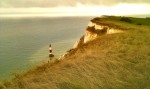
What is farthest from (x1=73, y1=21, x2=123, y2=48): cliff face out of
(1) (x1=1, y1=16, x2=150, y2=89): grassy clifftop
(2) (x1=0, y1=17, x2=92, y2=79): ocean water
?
(1) (x1=1, y1=16, x2=150, y2=89): grassy clifftop

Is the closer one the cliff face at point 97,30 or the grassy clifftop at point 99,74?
the grassy clifftop at point 99,74

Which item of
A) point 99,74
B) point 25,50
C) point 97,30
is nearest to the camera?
point 99,74

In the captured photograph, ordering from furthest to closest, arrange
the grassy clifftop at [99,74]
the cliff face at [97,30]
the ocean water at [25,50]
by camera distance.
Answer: the ocean water at [25,50]
the cliff face at [97,30]
the grassy clifftop at [99,74]

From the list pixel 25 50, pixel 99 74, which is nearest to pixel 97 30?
pixel 99 74

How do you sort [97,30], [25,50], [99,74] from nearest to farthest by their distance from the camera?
1. [99,74]
2. [97,30]
3. [25,50]

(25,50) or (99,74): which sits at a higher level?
(99,74)

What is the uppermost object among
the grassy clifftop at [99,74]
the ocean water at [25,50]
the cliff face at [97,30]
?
the grassy clifftop at [99,74]

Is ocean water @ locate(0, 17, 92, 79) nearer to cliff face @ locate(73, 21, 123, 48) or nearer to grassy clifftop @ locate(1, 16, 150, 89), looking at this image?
grassy clifftop @ locate(1, 16, 150, 89)

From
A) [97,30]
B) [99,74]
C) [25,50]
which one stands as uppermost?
[99,74]

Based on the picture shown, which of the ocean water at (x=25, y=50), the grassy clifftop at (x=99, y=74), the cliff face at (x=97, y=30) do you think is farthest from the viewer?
the ocean water at (x=25, y=50)

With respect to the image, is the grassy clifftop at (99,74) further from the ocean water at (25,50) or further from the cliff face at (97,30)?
the cliff face at (97,30)

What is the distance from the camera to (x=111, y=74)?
1226 centimetres

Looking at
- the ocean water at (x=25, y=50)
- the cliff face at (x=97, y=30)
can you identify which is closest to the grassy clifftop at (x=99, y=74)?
the ocean water at (x=25, y=50)

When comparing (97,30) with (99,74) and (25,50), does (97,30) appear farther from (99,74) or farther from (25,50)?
(25,50)
